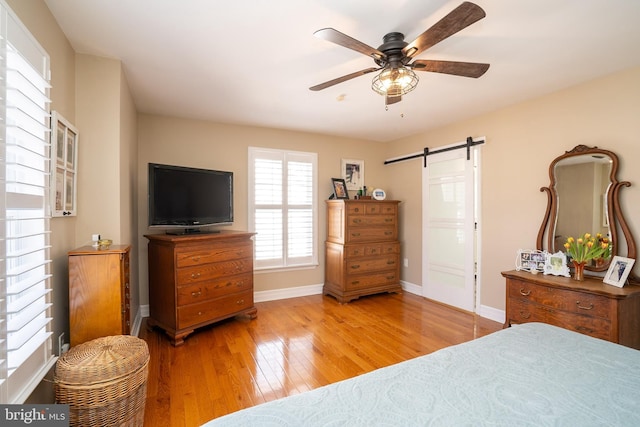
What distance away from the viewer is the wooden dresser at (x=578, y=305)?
6.98ft

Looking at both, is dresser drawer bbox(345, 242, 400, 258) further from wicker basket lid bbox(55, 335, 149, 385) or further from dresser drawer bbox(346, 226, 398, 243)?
wicker basket lid bbox(55, 335, 149, 385)

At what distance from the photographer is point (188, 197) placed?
3.03 meters

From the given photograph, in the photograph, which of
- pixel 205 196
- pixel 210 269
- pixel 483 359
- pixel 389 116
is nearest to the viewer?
pixel 483 359

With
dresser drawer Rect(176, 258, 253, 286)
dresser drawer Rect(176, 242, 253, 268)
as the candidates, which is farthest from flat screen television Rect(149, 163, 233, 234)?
dresser drawer Rect(176, 258, 253, 286)

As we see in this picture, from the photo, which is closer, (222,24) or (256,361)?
(222,24)

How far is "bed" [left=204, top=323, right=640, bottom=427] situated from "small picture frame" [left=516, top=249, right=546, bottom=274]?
5.56 feet

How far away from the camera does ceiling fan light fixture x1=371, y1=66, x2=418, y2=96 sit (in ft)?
5.97

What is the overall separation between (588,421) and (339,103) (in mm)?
2939

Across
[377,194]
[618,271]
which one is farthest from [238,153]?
[618,271]

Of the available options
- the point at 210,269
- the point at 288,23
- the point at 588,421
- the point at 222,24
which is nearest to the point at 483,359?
the point at 588,421

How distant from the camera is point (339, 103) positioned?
10.2 ft

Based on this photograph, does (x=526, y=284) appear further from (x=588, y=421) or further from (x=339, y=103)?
(x=339, y=103)

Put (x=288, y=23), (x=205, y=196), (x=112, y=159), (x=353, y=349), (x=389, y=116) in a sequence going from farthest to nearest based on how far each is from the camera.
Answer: (x=389, y=116), (x=205, y=196), (x=353, y=349), (x=112, y=159), (x=288, y=23)

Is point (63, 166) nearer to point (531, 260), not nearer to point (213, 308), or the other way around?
point (213, 308)
